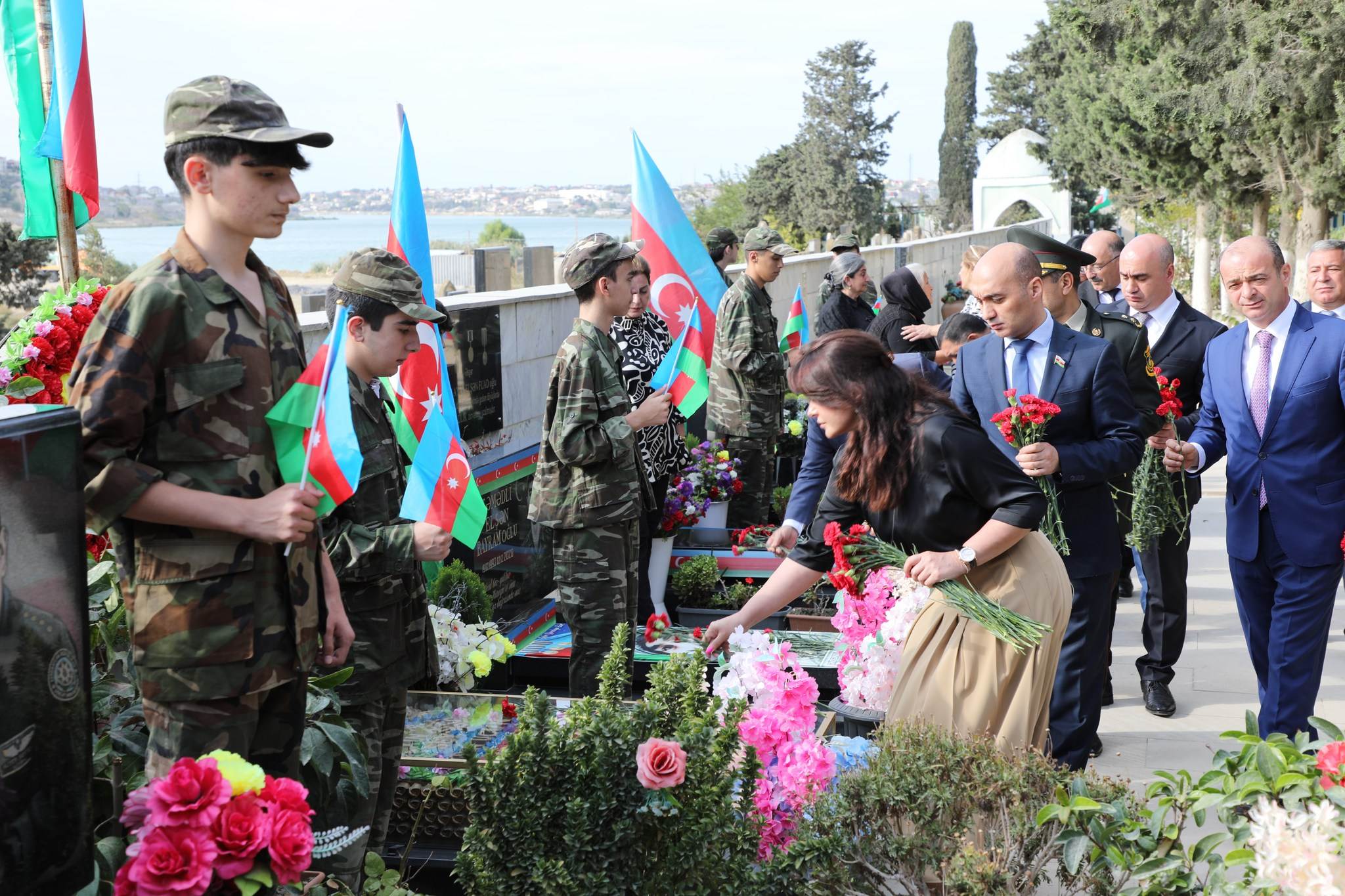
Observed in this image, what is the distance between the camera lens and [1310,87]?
20.9 m

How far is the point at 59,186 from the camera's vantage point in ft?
16.3

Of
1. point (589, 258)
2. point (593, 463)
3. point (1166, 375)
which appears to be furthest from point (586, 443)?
point (1166, 375)

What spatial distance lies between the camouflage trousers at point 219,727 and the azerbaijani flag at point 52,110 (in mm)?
3523

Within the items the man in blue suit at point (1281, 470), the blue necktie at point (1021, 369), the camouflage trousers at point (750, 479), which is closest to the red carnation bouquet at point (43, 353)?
the blue necktie at point (1021, 369)

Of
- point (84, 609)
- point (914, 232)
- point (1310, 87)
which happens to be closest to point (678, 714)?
point (84, 609)

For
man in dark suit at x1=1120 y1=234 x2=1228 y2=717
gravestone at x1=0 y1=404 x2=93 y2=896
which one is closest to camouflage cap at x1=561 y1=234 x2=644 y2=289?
man in dark suit at x1=1120 y1=234 x2=1228 y2=717

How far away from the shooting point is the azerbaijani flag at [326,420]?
2.24 m

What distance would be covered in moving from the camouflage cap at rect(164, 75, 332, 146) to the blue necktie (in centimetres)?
295

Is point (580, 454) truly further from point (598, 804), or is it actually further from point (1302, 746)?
point (1302, 746)

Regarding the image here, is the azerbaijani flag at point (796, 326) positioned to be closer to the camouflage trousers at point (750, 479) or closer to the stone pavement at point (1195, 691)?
the camouflage trousers at point (750, 479)

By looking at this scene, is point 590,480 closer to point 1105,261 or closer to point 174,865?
point 174,865

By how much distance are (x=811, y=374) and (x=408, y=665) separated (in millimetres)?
1408

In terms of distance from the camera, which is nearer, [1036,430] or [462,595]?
[1036,430]

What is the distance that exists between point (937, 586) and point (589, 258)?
2.07 metres
